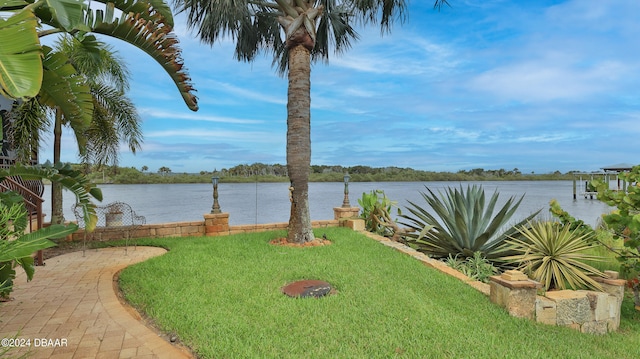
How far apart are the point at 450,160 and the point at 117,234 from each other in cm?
1922

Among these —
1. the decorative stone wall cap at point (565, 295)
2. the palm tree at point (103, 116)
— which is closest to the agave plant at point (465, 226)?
the decorative stone wall cap at point (565, 295)

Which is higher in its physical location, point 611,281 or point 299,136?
point 299,136

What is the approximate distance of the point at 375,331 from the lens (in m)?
2.99

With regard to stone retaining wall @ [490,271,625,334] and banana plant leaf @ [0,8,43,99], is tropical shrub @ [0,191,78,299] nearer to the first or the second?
banana plant leaf @ [0,8,43,99]

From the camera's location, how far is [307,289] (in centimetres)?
410

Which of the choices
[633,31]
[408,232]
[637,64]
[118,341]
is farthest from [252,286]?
[637,64]

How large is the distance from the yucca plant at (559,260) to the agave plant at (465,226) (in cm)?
81

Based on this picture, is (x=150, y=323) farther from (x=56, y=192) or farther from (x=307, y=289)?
(x=56, y=192)

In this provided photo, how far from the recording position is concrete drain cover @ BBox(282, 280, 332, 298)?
394 centimetres

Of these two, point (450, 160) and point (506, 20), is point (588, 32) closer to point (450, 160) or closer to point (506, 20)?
point (506, 20)

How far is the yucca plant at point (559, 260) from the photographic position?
14.2ft

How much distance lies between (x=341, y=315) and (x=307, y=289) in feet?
2.78

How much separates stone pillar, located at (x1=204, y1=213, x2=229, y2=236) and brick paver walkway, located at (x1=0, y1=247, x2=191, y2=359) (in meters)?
3.01

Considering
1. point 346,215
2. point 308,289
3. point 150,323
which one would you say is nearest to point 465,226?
point 308,289
